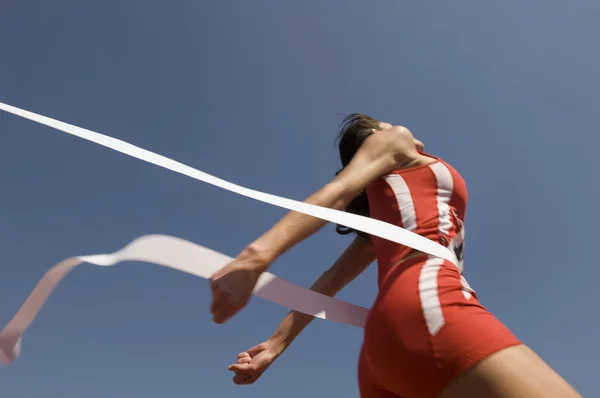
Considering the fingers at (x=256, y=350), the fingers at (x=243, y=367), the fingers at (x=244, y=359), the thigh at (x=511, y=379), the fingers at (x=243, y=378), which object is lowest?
the fingers at (x=243, y=378)

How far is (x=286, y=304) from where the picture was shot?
1.75 metres

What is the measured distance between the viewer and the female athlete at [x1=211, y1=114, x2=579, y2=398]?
1.41 metres

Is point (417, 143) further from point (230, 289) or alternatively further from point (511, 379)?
point (230, 289)

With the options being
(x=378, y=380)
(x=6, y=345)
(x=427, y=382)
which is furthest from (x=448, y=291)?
(x=6, y=345)

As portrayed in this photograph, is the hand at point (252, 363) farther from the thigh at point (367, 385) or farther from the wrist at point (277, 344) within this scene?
the thigh at point (367, 385)

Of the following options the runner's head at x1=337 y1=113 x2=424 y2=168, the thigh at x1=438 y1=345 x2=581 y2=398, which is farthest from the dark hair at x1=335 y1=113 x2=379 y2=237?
the thigh at x1=438 y1=345 x2=581 y2=398

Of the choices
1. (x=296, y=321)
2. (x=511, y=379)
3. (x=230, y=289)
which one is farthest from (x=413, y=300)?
(x=296, y=321)

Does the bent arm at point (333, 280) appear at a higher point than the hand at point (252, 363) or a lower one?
higher

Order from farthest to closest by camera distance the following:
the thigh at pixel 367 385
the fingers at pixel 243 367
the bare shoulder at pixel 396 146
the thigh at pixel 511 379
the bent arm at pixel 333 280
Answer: the bent arm at pixel 333 280
the fingers at pixel 243 367
the bare shoulder at pixel 396 146
the thigh at pixel 367 385
the thigh at pixel 511 379

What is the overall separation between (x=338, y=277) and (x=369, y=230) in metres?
0.93

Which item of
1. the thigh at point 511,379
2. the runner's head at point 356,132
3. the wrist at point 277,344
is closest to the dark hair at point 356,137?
the runner's head at point 356,132

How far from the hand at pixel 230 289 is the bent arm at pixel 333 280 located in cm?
111

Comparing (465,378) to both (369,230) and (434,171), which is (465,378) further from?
(434,171)

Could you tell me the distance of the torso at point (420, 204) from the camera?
1.93m
